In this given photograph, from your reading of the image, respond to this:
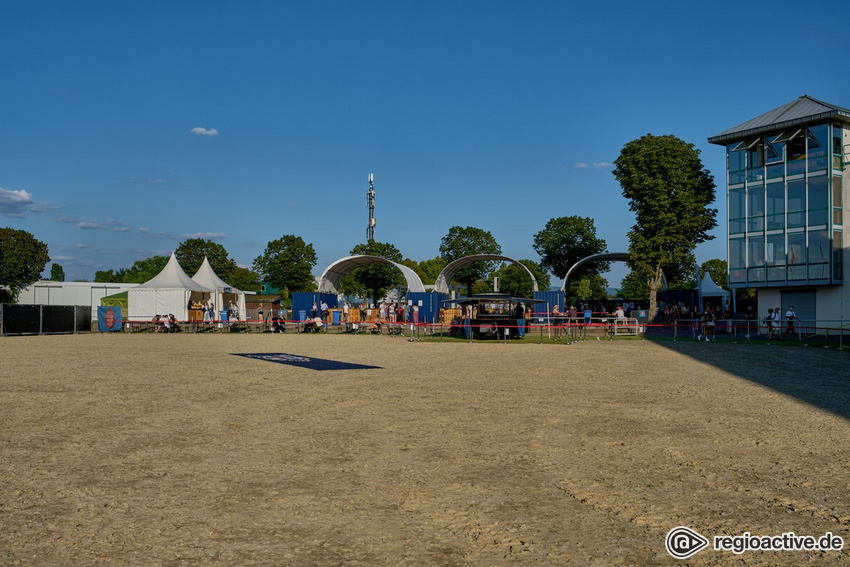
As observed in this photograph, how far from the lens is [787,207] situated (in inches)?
1577

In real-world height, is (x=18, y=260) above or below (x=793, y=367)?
above

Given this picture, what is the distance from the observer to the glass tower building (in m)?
38.1

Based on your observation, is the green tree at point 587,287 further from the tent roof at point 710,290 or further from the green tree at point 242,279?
the green tree at point 242,279

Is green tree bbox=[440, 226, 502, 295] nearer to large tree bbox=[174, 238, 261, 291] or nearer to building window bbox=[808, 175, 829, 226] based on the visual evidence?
large tree bbox=[174, 238, 261, 291]

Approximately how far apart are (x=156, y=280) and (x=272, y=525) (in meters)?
46.7

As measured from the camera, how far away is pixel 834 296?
3862 cm

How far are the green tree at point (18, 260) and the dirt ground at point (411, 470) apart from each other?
64.1m

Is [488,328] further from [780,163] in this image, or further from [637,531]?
[637,531]

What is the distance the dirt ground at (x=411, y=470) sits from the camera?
4.87 meters

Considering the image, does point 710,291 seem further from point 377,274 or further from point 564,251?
point 377,274

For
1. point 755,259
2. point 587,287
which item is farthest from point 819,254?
point 587,287

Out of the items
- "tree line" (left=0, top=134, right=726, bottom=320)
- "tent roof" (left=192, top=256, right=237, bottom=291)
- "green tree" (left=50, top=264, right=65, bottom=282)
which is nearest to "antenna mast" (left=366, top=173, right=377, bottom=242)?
"tree line" (left=0, top=134, right=726, bottom=320)

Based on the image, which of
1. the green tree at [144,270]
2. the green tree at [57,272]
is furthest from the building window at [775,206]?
the green tree at [57,272]

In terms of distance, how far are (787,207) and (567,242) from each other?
153 ft
